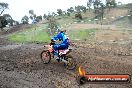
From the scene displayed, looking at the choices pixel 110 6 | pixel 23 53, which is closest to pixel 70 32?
pixel 23 53

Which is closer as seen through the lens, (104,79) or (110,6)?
(104,79)

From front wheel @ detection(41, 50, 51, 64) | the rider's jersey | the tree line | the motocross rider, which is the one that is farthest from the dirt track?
the tree line

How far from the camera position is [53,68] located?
48.2 feet

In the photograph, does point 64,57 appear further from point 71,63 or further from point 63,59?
point 71,63

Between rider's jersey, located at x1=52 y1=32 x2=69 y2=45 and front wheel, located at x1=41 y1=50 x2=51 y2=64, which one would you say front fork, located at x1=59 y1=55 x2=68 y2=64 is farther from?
front wheel, located at x1=41 y1=50 x2=51 y2=64

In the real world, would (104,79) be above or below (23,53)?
above

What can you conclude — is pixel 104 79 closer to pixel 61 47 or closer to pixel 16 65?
pixel 61 47

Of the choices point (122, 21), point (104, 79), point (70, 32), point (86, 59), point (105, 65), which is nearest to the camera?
point (104, 79)

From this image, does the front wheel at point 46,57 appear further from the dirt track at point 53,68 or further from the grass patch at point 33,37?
the grass patch at point 33,37

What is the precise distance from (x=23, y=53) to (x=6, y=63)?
3038 mm

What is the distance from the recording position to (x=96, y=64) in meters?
15.1

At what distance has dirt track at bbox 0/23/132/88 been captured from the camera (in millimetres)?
12000

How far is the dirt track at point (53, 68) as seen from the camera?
1200 centimetres

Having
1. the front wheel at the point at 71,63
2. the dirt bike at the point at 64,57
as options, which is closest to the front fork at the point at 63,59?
the dirt bike at the point at 64,57
